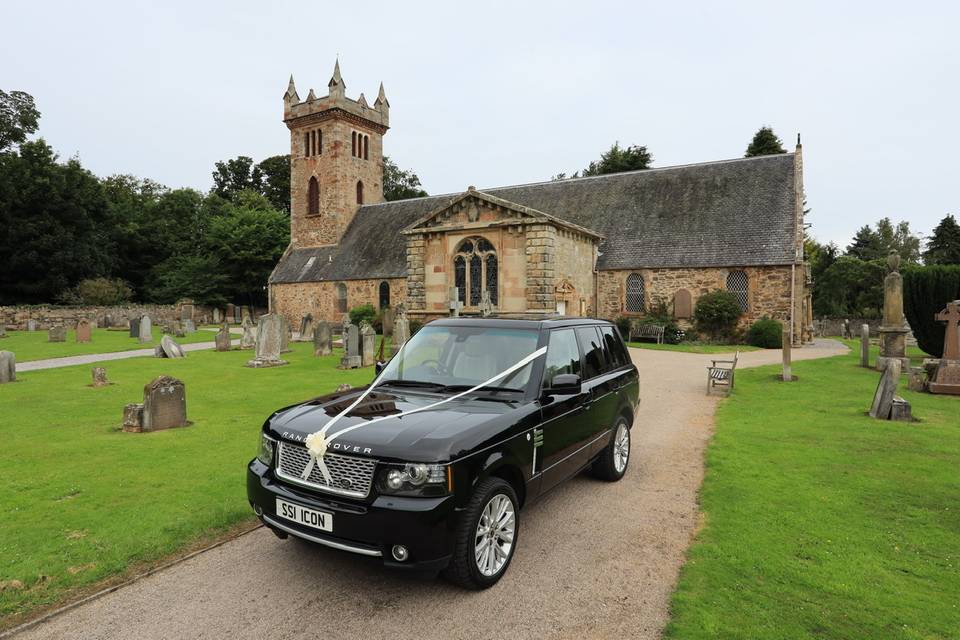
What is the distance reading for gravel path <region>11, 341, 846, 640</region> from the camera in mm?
3336

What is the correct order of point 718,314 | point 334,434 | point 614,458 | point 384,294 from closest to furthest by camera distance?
1. point 334,434
2. point 614,458
3. point 718,314
4. point 384,294

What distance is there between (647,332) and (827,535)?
2156cm

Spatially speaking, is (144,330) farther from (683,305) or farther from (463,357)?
(683,305)

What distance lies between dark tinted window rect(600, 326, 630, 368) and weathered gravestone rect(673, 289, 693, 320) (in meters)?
20.8

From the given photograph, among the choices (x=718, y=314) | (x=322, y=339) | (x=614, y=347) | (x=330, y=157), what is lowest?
(x=322, y=339)

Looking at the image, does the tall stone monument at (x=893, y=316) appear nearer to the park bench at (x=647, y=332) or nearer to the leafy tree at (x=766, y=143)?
the park bench at (x=647, y=332)

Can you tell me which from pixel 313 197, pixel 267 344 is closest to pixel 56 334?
pixel 267 344

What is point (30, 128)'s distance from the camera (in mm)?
47906

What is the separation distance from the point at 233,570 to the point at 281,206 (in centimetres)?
6743

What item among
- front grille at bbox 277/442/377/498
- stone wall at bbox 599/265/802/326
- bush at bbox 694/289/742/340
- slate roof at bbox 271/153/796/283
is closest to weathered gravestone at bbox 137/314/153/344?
slate roof at bbox 271/153/796/283

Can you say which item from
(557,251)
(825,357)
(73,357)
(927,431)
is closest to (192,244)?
(73,357)

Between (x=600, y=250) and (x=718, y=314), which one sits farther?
(x=600, y=250)

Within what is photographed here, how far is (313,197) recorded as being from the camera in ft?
133

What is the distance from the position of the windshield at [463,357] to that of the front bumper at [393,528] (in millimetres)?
1528
